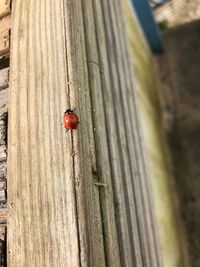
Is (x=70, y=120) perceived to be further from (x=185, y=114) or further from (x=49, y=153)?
(x=185, y=114)

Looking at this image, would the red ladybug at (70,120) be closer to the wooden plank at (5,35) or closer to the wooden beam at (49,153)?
the wooden beam at (49,153)

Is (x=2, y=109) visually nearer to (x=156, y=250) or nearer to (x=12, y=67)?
(x=12, y=67)

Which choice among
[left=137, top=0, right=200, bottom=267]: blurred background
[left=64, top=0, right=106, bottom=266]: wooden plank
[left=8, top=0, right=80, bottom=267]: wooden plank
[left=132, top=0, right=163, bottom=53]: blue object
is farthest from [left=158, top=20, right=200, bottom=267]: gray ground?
[left=8, top=0, right=80, bottom=267]: wooden plank

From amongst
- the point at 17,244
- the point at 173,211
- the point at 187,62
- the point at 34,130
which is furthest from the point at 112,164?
the point at 187,62

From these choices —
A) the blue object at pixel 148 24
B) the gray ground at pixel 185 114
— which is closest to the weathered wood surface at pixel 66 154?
the blue object at pixel 148 24

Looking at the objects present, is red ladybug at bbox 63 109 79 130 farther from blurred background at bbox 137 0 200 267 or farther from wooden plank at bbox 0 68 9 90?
blurred background at bbox 137 0 200 267

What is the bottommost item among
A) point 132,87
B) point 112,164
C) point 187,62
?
point 112,164
